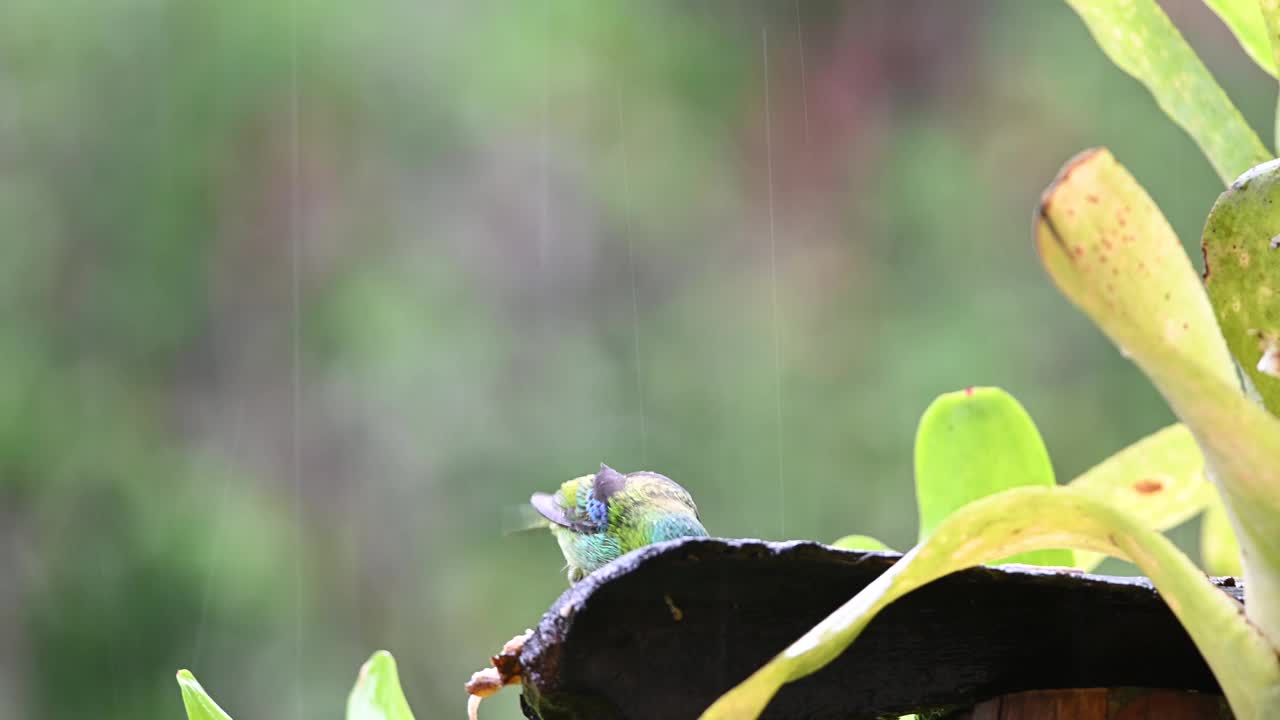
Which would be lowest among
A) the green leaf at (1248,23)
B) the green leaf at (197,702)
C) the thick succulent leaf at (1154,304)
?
the green leaf at (197,702)

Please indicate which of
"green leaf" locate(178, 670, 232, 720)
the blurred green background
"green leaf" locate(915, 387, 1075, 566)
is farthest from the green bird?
the blurred green background

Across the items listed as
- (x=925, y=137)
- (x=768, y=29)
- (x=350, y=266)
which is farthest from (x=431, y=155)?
(x=925, y=137)

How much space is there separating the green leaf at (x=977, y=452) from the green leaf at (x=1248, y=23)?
0.18m

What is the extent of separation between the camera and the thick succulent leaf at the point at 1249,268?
27 cm

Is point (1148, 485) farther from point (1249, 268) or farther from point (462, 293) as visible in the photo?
point (462, 293)

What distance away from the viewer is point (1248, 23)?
50cm

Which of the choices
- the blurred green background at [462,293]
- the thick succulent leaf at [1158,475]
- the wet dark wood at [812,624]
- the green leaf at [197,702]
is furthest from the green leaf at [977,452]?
the blurred green background at [462,293]

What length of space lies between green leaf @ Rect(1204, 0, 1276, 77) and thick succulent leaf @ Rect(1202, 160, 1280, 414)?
0.85ft

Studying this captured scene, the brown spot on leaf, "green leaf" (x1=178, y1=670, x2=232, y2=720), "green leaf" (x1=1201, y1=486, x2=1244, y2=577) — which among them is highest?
the brown spot on leaf

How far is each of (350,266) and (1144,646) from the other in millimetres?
2259

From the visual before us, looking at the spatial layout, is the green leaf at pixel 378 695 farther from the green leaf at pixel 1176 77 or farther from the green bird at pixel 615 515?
the green leaf at pixel 1176 77

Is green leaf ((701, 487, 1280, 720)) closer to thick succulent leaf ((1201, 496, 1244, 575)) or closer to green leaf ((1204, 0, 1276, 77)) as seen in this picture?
green leaf ((1204, 0, 1276, 77))

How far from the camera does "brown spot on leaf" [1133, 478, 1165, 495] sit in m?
0.50

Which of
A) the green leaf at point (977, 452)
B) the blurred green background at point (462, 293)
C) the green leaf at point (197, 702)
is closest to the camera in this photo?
the green leaf at point (197, 702)
